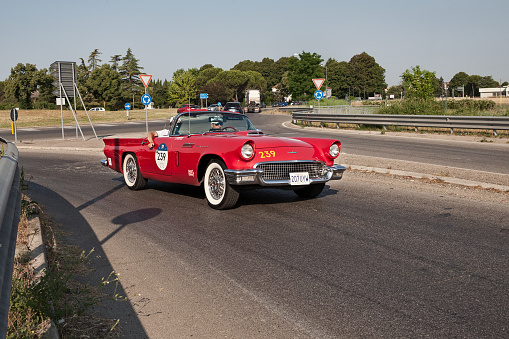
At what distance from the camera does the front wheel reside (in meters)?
7.56

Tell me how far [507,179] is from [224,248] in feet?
21.1

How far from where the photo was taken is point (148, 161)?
362 inches

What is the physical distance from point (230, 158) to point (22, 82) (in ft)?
257

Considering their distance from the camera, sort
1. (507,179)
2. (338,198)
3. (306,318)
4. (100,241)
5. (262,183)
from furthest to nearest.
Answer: (507,179), (338,198), (262,183), (100,241), (306,318)

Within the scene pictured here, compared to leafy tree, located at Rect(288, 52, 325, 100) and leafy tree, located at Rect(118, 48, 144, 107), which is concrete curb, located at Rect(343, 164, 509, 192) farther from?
leafy tree, located at Rect(118, 48, 144, 107)

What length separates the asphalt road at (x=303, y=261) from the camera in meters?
3.69

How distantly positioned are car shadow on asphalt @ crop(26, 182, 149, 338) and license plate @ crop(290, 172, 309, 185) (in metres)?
2.09

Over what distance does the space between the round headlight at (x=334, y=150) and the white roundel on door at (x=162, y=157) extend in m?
2.65

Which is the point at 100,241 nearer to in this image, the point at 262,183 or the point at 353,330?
the point at 262,183

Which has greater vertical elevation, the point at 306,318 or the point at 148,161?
the point at 148,161

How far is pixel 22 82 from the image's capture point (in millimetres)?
77312

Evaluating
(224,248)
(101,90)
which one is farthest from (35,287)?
(101,90)

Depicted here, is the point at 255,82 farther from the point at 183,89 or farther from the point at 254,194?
the point at 254,194

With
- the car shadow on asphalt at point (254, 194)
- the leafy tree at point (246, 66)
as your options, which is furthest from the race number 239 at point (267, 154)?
the leafy tree at point (246, 66)
